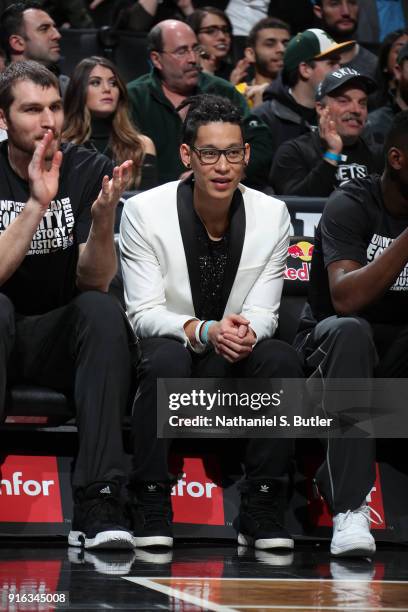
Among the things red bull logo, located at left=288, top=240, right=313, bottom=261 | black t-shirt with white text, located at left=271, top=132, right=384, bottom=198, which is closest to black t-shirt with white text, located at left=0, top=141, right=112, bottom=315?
red bull logo, located at left=288, top=240, right=313, bottom=261

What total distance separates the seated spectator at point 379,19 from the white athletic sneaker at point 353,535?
6.14m

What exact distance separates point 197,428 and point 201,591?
42.9 inches

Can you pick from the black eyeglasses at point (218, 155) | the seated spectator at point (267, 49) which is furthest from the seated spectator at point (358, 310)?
the seated spectator at point (267, 49)

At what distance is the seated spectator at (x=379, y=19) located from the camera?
368 inches

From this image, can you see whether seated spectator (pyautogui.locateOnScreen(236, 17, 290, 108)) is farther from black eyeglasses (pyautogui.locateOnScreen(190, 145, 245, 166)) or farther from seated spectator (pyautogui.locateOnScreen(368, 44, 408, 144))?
black eyeglasses (pyautogui.locateOnScreen(190, 145, 245, 166))

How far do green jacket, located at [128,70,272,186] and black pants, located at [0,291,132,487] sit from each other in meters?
2.64

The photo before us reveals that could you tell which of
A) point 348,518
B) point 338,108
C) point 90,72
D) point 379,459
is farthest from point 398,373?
point 90,72

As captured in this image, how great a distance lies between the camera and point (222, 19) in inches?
329

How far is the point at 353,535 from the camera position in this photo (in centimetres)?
376

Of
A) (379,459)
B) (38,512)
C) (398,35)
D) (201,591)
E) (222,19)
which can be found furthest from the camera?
(222,19)

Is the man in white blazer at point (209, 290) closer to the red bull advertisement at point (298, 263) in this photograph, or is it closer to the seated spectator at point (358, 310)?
the seated spectator at point (358, 310)

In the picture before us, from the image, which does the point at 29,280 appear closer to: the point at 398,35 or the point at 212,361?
the point at 212,361

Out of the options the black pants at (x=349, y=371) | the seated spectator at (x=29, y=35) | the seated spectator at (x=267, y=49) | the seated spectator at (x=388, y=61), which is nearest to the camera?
the black pants at (x=349, y=371)

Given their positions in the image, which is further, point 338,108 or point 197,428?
point 338,108
